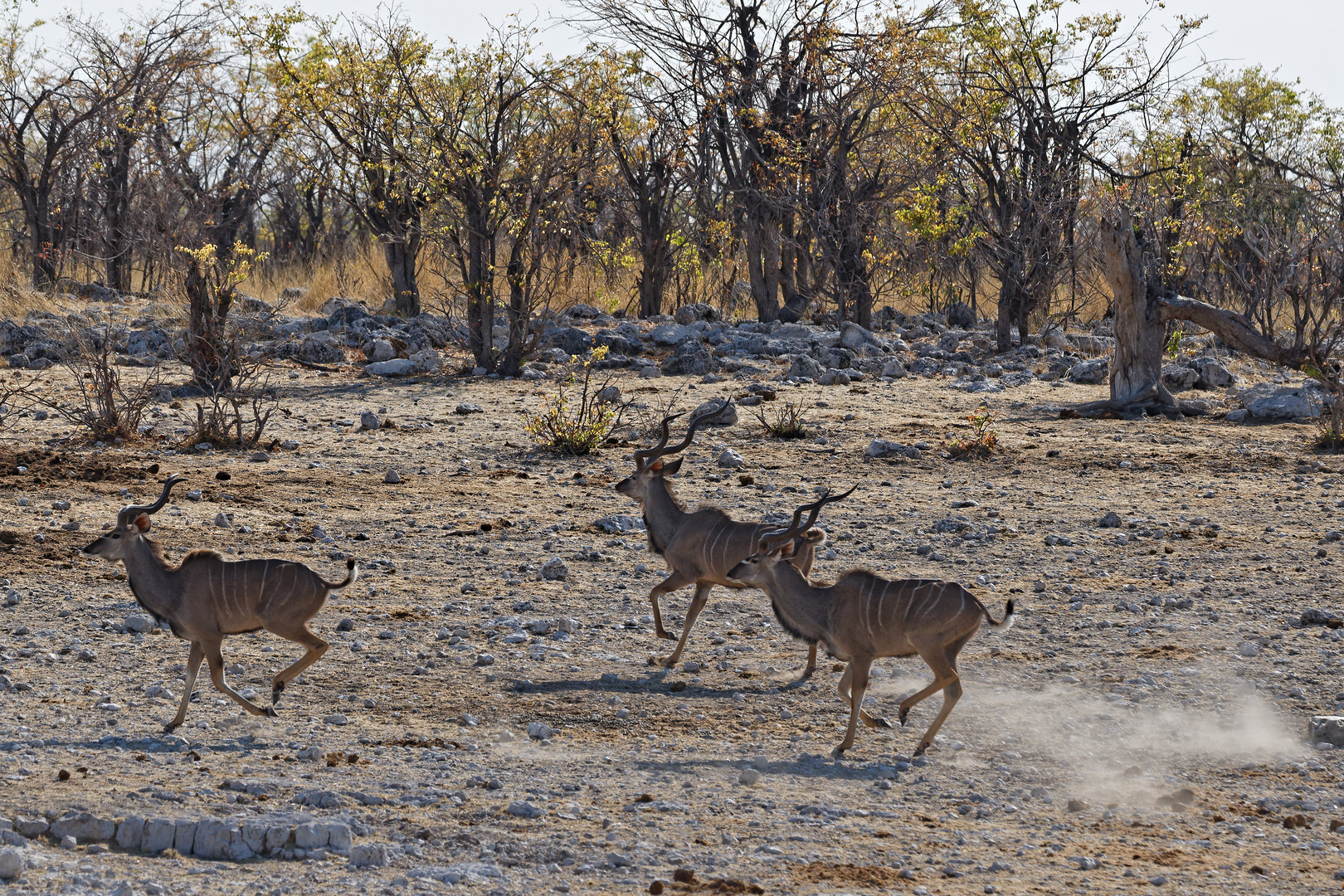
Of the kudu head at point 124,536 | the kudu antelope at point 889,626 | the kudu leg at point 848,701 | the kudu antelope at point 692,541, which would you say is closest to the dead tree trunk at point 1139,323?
the kudu antelope at point 692,541

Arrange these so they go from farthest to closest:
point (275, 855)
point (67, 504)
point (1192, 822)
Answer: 1. point (67, 504)
2. point (1192, 822)
3. point (275, 855)

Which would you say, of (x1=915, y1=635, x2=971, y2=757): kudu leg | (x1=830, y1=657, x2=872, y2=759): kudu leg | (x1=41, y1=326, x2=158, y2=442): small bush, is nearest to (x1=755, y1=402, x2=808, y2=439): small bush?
(x1=41, y1=326, x2=158, y2=442): small bush

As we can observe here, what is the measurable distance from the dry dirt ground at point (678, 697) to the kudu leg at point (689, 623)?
76 millimetres

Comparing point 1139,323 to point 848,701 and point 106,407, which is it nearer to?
point 106,407

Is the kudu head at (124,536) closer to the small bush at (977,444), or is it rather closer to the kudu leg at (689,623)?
the kudu leg at (689,623)

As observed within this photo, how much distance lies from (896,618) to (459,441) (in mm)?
8302

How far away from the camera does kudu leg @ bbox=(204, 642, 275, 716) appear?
6.08 meters

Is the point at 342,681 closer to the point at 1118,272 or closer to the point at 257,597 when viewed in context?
the point at 257,597

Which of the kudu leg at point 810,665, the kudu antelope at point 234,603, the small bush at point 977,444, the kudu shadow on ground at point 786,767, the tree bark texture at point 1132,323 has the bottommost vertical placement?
the kudu shadow on ground at point 786,767

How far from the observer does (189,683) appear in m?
6.05

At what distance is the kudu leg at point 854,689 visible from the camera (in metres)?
5.96


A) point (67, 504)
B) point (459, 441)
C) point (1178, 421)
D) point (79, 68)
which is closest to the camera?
point (67, 504)

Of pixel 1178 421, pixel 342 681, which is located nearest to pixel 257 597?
pixel 342 681

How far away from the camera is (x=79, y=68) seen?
2661 cm
